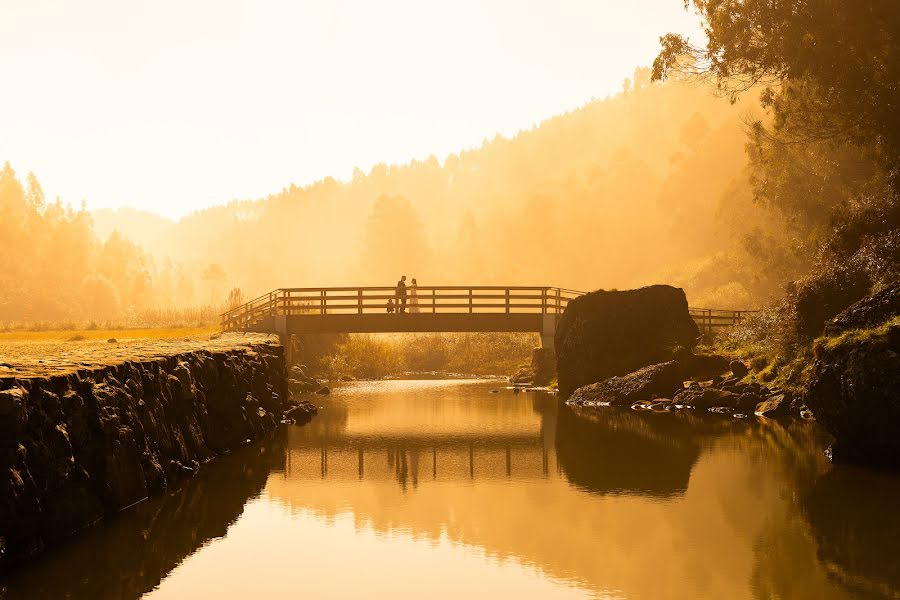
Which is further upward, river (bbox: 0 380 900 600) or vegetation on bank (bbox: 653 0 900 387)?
vegetation on bank (bbox: 653 0 900 387)

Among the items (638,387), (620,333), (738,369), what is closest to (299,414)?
(638,387)

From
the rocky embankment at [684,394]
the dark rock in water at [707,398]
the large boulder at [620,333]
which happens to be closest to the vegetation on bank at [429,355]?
the large boulder at [620,333]

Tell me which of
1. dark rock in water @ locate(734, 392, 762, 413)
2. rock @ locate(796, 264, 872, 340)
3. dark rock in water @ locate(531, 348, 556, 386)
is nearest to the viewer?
rock @ locate(796, 264, 872, 340)

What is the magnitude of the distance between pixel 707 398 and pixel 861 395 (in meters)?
12.3

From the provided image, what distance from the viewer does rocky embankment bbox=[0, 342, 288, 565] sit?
1144cm

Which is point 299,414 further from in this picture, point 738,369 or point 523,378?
point 523,378

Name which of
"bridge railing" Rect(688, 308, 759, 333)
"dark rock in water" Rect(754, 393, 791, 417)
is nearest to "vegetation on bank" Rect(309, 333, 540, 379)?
"bridge railing" Rect(688, 308, 759, 333)

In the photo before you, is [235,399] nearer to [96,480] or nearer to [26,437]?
[96,480]

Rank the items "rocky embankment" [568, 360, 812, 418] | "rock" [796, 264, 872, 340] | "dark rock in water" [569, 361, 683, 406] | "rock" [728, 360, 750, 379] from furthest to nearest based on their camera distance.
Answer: "rock" [728, 360, 750, 379]
"dark rock in water" [569, 361, 683, 406]
"rocky embankment" [568, 360, 812, 418]
"rock" [796, 264, 872, 340]

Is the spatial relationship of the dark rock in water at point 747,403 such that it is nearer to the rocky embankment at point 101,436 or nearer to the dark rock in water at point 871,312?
the dark rock in water at point 871,312

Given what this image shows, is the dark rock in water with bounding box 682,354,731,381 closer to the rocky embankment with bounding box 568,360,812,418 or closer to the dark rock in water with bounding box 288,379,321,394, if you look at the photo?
the rocky embankment with bounding box 568,360,812,418

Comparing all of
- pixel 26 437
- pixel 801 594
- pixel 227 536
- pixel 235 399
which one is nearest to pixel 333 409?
pixel 235 399

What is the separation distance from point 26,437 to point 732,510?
11005 mm

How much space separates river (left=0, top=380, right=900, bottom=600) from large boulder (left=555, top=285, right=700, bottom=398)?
11.6 m
